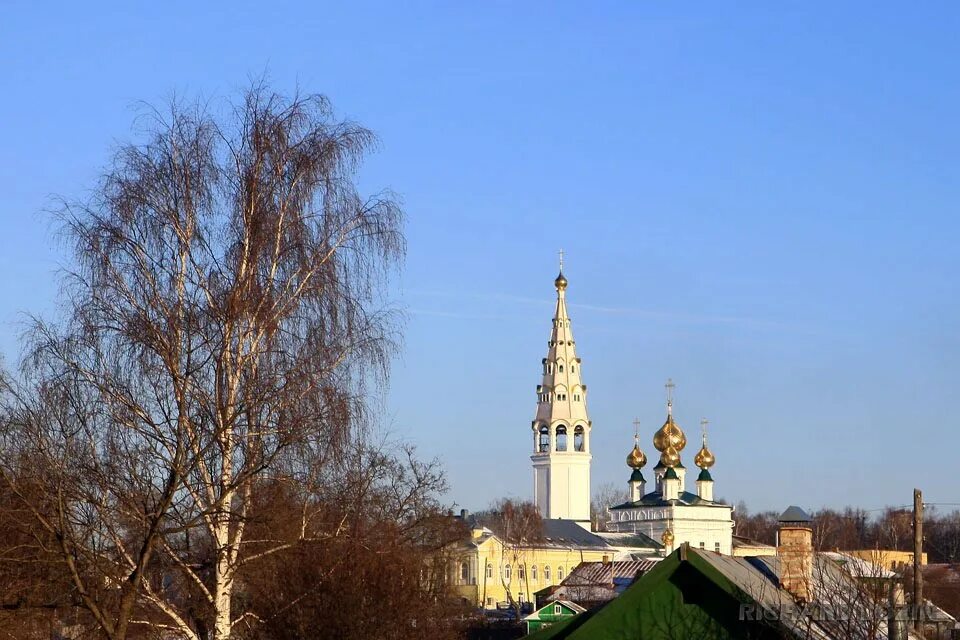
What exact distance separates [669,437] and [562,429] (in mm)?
7245

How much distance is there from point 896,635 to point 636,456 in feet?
333

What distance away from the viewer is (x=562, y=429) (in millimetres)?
114125

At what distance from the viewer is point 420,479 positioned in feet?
119

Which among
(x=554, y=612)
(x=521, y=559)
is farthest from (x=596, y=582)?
(x=521, y=559)

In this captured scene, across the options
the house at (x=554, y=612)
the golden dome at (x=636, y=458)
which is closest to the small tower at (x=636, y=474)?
the golden dome at (x=636, y=458)

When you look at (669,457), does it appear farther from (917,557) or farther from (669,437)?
(917,557)

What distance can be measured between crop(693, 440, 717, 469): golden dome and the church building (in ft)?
0.23

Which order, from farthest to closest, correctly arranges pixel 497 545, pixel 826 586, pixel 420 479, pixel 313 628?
pixel 497 545 < pixel 420 479 < pixel 313 628 < pixel 826 586

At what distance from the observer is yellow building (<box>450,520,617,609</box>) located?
9356 centimetres

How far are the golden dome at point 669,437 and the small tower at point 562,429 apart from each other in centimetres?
479

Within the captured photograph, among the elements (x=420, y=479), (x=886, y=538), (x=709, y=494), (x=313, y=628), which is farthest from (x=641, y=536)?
(x=313, y=628)

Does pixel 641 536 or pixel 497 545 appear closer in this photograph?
pixel 497 545

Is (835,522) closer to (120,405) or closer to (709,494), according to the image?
(709,494)

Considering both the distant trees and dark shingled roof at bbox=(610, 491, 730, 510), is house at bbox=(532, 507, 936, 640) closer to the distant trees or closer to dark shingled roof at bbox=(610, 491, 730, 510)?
the distant trees
